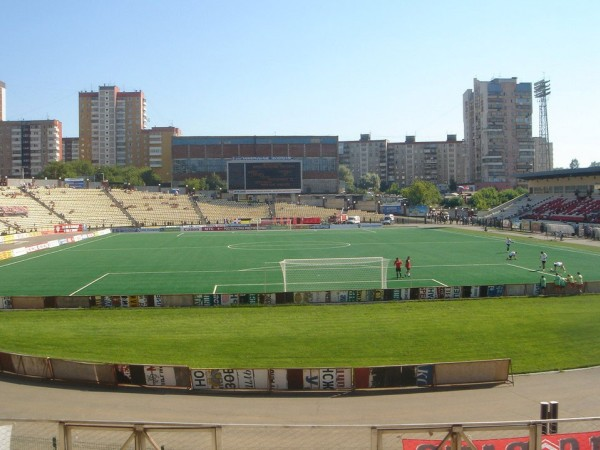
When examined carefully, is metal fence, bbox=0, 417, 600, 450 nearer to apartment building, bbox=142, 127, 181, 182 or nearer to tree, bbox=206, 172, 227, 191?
tree, bbox=206, 172, 227, 191

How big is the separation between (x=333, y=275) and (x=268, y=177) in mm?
72782

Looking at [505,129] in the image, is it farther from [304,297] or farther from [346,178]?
[304,297]

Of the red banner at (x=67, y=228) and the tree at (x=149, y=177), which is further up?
the tree at (x=149, y=177)

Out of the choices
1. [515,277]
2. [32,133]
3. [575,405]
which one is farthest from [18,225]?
[32,133]

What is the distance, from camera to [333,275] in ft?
140

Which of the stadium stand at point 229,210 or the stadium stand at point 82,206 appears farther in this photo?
the stadium stand at point 229,210

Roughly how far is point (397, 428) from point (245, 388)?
418 inches

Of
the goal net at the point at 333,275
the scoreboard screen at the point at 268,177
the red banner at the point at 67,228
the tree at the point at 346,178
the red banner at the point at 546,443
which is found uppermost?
the tree at the point at 346,178

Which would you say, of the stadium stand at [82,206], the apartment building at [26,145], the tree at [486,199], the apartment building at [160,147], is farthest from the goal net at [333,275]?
the apartment building at [26,145]

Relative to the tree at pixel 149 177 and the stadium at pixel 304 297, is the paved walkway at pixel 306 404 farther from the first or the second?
the tree at pixel 149 177

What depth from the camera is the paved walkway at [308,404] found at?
52.8ft

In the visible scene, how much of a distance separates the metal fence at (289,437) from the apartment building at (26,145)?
188 m

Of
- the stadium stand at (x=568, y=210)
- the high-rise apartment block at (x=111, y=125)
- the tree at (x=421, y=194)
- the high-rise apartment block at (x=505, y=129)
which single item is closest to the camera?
the stadium stand at (x=568, y=210)

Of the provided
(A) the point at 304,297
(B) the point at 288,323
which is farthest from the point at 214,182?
(B) the point at 288,323
